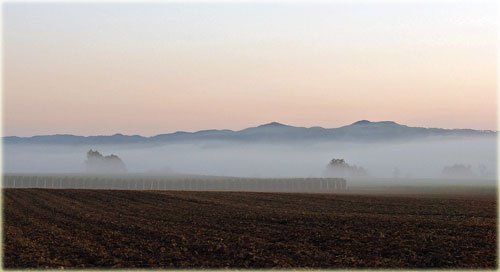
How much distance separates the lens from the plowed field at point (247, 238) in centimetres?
2544

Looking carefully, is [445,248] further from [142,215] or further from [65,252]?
[142,215]

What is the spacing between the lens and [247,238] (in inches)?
1255

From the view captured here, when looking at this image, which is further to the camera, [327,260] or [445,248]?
[445,248]

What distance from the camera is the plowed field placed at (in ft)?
83.5

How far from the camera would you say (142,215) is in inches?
1826

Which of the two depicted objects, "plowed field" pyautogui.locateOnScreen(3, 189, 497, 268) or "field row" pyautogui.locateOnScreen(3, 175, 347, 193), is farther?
"field row" pyautogui.locateOnScreen(3, 175, 347, 193)

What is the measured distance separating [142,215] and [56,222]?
673 cm

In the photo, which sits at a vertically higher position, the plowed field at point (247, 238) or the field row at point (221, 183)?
the field row at point (221, 183)

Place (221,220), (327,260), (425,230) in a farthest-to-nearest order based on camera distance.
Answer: (221,220) < (425,230) < (327,260)

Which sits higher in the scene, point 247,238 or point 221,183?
point 221,183

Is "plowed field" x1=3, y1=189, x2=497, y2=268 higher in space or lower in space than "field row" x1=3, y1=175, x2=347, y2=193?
lower

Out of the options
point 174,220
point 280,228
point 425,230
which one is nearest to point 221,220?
point 174,220

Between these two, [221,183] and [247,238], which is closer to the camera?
[247,238]

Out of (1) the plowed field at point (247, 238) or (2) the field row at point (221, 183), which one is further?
(2) the field row at point (221, 183)
